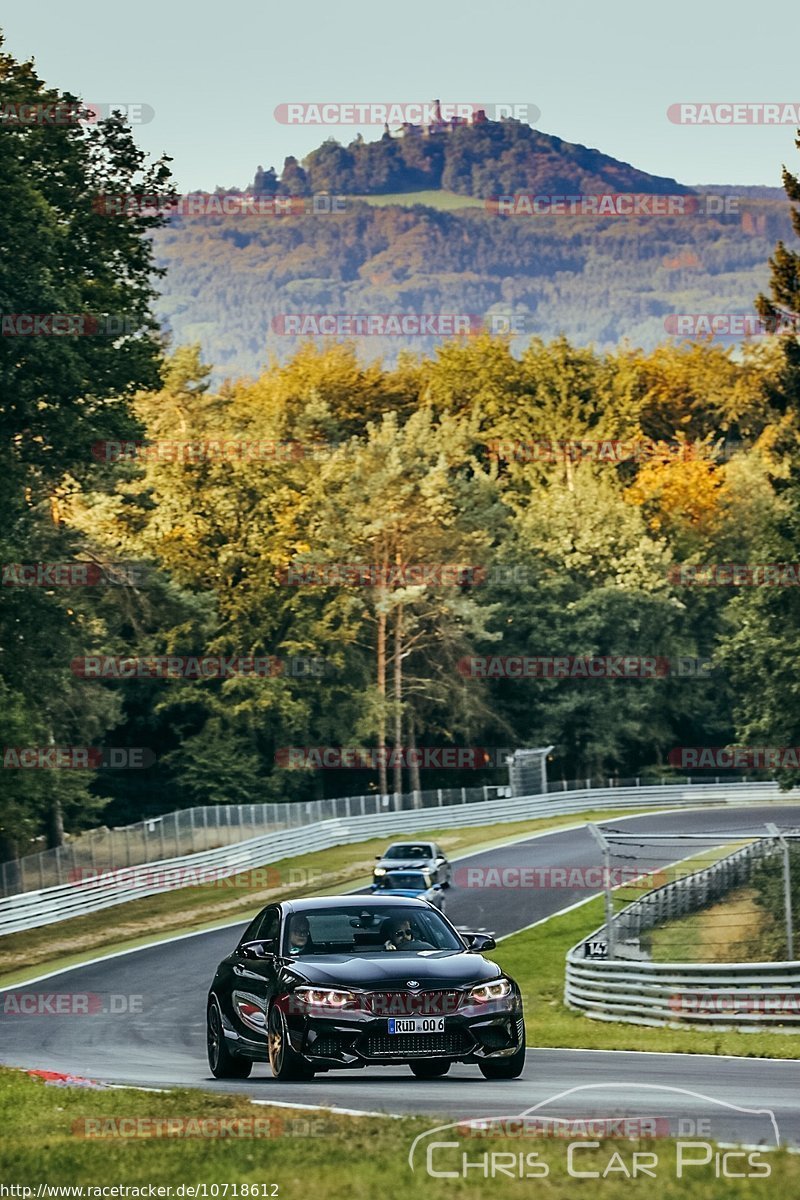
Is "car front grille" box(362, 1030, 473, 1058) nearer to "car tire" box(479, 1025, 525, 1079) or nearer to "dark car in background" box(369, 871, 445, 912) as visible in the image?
"car tire" box(479, 1025, 525, 1079)

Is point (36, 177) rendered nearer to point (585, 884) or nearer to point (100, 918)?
point (100, 918)

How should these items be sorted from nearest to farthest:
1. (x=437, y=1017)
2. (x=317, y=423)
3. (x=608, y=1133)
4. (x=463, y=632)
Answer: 1. (x=608, y=1133)
2. (x=437, y=1017)
3. (x=463, y=632)
4. (x=317, y=423)

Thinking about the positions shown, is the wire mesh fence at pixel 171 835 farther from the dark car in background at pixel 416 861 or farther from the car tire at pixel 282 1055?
the car tire at pixel 282 1055

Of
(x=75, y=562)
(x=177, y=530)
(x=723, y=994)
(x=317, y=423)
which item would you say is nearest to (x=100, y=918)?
(x=75, y=562)

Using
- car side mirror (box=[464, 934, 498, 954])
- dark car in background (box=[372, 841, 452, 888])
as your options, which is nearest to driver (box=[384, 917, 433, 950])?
car side mirror (box=[464, 934, 498, 954])

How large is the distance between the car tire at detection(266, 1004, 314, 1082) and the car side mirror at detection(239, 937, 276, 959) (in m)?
0.60

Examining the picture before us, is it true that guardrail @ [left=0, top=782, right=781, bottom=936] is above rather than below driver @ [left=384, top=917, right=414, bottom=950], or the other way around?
below

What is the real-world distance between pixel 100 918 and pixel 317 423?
47636 millimetres

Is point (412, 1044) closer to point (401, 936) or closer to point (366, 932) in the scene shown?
point (401, 936)

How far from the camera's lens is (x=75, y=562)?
56.1 m

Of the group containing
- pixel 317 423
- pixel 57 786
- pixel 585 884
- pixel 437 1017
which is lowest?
pixel 585 884

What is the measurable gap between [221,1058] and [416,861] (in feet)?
105

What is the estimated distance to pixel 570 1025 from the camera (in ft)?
86.8

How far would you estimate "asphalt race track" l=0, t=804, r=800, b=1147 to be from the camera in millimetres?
12555
